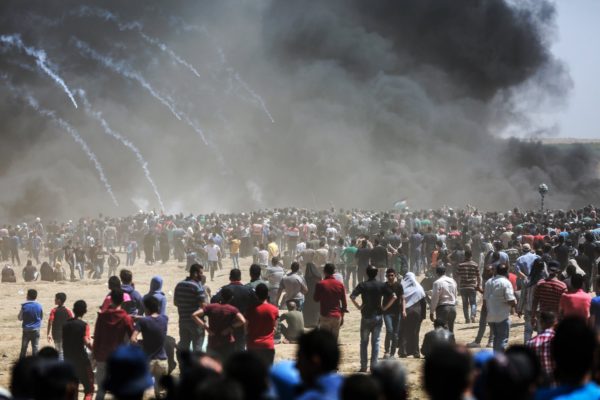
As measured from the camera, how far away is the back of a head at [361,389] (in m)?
4.05

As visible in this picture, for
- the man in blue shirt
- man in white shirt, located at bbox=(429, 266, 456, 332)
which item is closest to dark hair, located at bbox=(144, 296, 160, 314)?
the man in blue shirt

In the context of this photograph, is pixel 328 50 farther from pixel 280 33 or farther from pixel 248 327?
pixel 248 327

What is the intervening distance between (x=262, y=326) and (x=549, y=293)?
4102mm

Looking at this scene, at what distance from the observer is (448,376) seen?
4.00 m

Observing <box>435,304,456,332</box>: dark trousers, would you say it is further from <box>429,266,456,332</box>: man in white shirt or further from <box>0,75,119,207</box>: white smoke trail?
<box>0,75,119,207</box>: white smoke trail

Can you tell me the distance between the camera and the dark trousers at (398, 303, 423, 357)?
13641 mm

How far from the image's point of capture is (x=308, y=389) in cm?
475

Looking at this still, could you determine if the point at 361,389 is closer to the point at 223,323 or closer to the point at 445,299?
the point at 223,323

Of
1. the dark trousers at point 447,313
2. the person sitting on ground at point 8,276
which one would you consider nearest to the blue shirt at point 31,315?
the dark trousers at point 447,313

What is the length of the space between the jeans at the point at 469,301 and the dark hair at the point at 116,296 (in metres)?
8.56

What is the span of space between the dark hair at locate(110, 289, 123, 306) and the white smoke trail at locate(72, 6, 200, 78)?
53.5 metres

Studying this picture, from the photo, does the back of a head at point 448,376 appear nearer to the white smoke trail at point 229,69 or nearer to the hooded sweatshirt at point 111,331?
the hooded sweatshirt at point 111,331

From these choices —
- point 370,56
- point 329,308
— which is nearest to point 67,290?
point 329,308

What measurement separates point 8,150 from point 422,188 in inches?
1088
